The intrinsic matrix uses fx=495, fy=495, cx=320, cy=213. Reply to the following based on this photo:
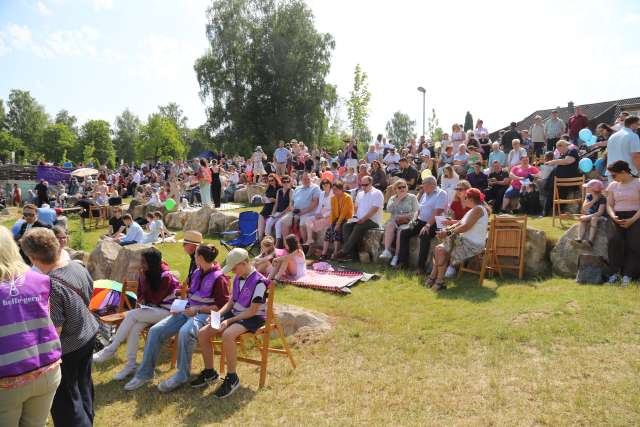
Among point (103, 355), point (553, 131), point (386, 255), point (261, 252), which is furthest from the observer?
point (553, 131)

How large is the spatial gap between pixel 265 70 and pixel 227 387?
29.4 metres

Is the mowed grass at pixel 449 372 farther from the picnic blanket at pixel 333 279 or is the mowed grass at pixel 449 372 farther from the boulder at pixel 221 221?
the boulder at pixel 221 221

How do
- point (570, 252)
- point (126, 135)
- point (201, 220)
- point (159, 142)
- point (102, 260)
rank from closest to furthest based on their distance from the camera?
point (570, 252) → point (102, 260) → point (201, 220) → point (159, 142) → point (126, 135)

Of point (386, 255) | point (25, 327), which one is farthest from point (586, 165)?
point (25, 327)

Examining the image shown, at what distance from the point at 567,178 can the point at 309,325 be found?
6789mm

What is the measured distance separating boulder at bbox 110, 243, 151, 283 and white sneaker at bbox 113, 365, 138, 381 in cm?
298

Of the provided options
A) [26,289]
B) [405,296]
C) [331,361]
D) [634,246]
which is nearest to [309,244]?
[405,296]

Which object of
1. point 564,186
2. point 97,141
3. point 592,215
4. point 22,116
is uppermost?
point 22,116

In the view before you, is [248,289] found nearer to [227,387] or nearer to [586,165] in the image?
[227,387]

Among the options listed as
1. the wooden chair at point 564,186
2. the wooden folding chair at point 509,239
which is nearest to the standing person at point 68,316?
the wooden folding chair at point 509,239

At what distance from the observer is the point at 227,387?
4.63m

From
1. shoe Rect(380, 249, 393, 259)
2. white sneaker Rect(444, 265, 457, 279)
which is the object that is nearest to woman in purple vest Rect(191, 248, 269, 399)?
white sneaker Rect(444, 265, 457, 279)

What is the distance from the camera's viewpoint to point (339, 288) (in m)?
7.56

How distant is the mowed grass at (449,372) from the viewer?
398cm
